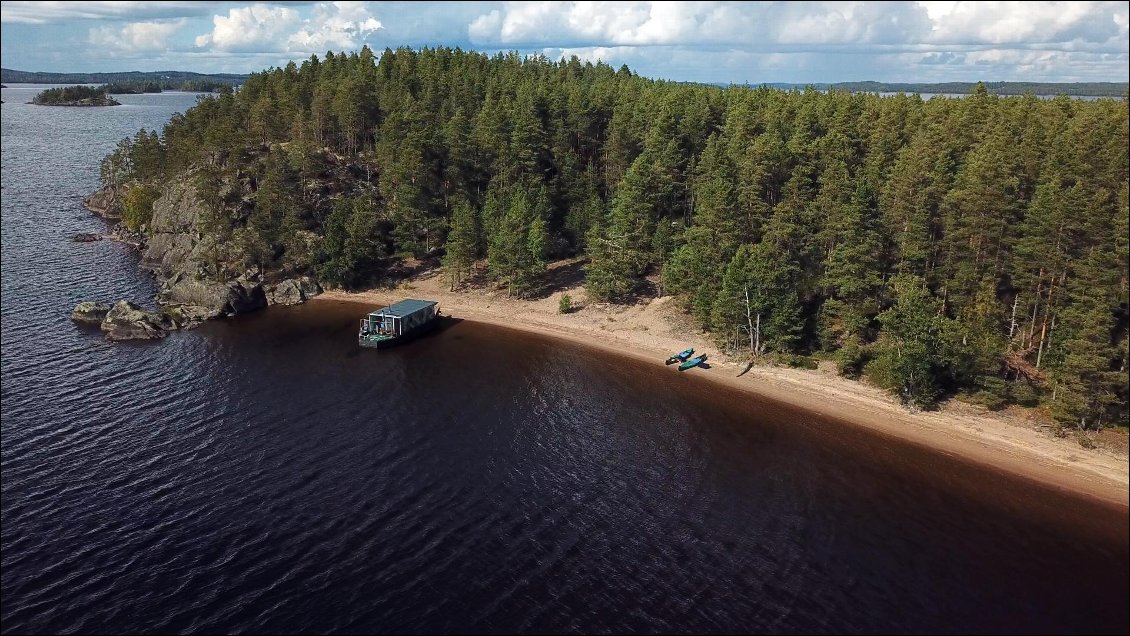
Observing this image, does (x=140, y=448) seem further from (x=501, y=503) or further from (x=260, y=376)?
(x=501, y=503)

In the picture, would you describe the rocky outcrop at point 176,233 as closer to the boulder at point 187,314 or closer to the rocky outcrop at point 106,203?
the boulder at point 187,314

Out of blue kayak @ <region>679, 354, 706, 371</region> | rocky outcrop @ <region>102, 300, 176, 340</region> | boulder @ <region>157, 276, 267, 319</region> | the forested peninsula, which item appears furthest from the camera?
boulder @ <region>157, 276, 267, 319</region>

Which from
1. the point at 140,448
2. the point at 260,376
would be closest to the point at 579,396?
the point at 260,376

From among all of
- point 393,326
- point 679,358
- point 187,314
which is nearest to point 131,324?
point 187,314

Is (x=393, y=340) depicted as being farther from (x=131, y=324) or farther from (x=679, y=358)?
(x=679, y=358)

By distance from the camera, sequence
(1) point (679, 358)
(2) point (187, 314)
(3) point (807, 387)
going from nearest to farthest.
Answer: (3) point (807, 387) → (1) point (679, 358) → (2) point (187, 314)

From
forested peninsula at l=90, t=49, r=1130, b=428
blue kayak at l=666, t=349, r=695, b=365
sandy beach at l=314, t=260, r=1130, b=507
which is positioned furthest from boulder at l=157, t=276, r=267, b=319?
blue kayak at l=666, t=349, r=695, b=365

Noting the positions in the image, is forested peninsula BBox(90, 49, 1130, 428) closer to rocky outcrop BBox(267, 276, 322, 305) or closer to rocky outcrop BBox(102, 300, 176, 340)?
rocky outcrop BBox(267, 276, 322, 305)
